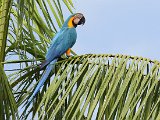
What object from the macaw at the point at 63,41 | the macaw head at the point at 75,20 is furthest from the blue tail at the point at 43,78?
the macaw head at the point at 75,20

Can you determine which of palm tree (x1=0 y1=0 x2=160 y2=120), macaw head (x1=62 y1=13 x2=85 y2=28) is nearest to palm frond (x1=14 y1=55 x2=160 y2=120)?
palm tree (x1=0 y1=0 x2=160 y2=120)

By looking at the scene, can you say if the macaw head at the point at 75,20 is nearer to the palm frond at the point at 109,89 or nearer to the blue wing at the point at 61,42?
the blue wing at the point at 61,42

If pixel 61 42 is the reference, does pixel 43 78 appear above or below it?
below

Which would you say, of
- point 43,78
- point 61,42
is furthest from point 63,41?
point 43,78

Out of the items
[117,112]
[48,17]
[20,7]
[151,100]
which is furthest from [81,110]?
[48,17]

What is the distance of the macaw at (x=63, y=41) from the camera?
6.35ft

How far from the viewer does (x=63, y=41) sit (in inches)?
94.1

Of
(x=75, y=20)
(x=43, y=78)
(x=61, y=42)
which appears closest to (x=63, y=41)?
(x=61, y=42)

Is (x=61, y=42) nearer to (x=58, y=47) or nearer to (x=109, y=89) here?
(x=58, y=47)

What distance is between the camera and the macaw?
193cm

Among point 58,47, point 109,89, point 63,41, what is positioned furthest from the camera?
point 63,41

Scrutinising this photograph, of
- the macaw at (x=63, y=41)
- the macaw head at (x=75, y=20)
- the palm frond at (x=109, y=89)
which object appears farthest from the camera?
the macaw head at (x=75, y=20)

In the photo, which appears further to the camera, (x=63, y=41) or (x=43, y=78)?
(x=63, y=41)

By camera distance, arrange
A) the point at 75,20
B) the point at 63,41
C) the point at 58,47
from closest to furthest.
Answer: the point at 58,47, the point at 63,41, the point at 75,20
